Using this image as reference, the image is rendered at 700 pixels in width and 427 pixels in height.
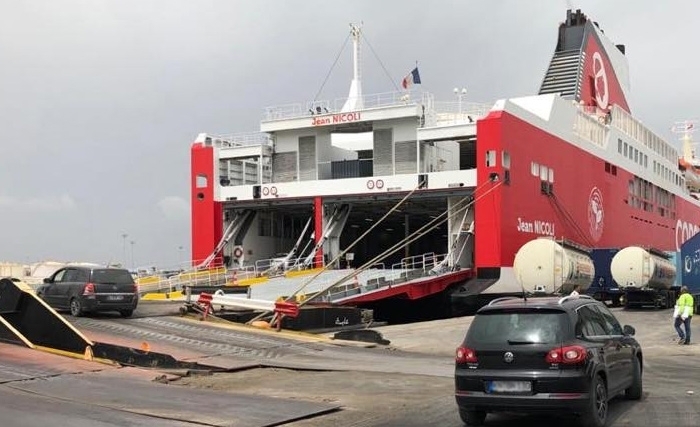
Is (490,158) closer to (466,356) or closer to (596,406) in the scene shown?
(466,356)

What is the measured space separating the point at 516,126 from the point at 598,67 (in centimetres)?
1813

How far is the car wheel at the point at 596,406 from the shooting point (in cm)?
788

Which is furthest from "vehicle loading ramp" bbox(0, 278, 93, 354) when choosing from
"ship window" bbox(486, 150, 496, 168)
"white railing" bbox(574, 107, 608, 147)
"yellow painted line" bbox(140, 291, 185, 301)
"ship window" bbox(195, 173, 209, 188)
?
"white railing" bbox(574, 107, 608, 147)

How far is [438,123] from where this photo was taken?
121 feet

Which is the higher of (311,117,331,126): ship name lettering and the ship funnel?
the ship funnel

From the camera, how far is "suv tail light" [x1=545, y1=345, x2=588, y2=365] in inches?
310

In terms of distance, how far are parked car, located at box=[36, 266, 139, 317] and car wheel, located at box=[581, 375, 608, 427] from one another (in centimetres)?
1542

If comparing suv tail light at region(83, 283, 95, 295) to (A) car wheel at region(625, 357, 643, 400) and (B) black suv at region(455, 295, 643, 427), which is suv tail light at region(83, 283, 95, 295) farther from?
(A) car wheel at region(625, 357, 643, 400)

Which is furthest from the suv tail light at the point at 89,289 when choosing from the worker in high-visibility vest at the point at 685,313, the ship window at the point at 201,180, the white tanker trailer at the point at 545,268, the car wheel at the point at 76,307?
the ship window at the point at 201,180

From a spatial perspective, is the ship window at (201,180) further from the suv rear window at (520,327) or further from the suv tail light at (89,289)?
the suv rear window at (520,327)

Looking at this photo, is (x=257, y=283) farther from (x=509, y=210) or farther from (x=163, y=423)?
(x=163, y=423)

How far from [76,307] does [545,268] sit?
17625mm

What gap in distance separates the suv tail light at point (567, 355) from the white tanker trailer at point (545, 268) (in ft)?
68.6

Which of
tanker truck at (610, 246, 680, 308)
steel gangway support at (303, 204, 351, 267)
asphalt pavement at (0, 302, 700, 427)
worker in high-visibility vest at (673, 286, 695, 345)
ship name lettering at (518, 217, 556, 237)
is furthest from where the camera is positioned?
steel gangway support at (303, 204, 351, 267)
